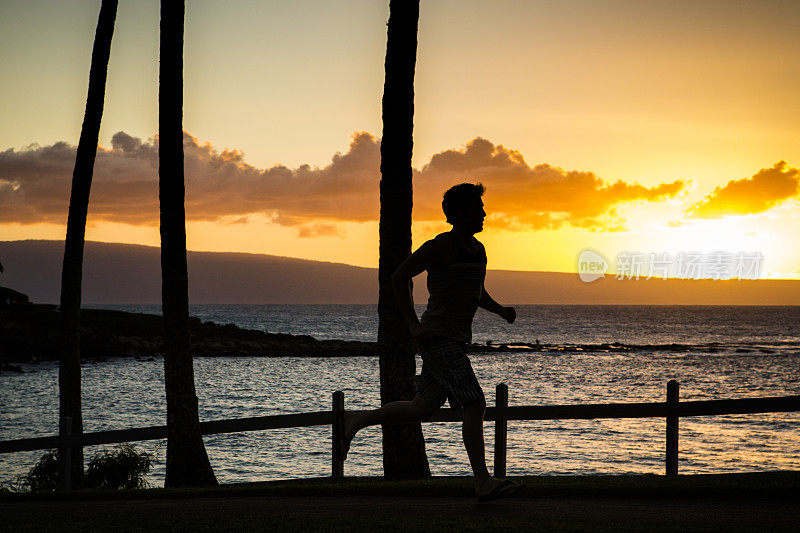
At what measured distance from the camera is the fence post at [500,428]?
8.85 m

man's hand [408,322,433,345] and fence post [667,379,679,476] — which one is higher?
man's hand [408,322,433,345]

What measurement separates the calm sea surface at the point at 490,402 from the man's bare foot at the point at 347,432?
14.1 metres

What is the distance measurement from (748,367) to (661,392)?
2211 cm

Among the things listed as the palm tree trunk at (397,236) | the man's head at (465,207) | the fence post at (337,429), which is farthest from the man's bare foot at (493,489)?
the palm tree trunk at (397,236)

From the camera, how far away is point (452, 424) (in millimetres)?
29875

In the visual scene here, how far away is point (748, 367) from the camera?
65875 millimetres

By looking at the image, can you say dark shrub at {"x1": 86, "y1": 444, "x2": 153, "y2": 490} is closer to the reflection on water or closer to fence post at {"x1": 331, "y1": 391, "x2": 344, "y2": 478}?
the reflection on water

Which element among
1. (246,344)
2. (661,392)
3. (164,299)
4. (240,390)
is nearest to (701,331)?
(246,344)

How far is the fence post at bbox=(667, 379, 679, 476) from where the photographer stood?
28.4 ft

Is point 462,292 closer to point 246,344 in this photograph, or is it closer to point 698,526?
point 698,526

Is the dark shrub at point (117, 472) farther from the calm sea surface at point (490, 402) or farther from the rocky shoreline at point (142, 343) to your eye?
the rocky shoreline at point (142, 343)

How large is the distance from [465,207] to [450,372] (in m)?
1.17

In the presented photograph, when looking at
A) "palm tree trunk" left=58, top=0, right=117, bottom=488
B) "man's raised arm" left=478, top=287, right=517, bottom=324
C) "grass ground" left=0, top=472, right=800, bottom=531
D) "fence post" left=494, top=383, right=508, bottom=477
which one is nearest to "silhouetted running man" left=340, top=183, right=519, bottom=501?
"man's raised arm" left=478, top=287, right=517, bottom=324

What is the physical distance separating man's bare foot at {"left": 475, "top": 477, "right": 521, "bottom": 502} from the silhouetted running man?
0.08 meters
